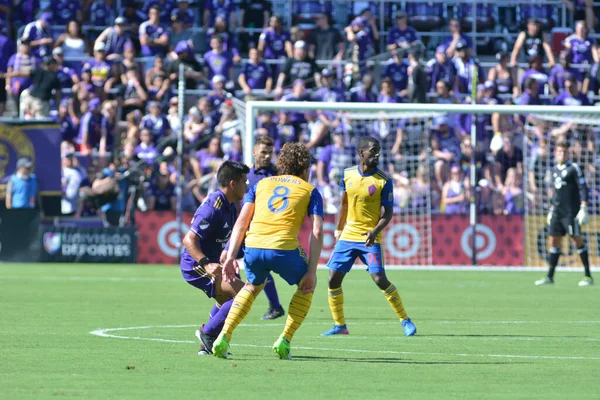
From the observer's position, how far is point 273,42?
30.8 meters

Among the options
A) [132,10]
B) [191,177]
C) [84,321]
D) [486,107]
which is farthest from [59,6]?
[84,321]

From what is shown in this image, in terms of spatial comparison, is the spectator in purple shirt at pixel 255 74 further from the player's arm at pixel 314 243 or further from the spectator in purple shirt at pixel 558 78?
the player's arm at pixel 314 243

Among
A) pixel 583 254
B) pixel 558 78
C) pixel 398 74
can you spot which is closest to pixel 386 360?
pixel 583 254

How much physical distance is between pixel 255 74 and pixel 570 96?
7693mm

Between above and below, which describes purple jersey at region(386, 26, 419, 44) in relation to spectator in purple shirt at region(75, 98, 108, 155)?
above

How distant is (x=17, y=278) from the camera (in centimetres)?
2175

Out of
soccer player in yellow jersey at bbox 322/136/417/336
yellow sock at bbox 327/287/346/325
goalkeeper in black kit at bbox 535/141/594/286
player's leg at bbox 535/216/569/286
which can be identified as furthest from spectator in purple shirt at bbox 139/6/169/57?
yellow sock at bbox 327/287/346/325

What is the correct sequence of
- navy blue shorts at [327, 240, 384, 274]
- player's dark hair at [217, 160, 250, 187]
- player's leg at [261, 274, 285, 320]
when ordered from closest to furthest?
player's dark hair at [217, 160, 250, 187] < navy blue shorts at [327, 240, 384, 274] < player's leg at [261, 274, 285, 320]

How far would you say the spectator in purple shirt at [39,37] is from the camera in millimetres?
30328

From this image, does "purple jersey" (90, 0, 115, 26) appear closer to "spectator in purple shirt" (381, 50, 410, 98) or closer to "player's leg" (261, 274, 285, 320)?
"spectator in purple shirt" (381, 50, 410, 98)

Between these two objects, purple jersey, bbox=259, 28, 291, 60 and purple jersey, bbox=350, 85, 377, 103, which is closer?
purple jersey, bbox=350, 85, 377, 103

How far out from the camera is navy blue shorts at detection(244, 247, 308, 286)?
9.87 m

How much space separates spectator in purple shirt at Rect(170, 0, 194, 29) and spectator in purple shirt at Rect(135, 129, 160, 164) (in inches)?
157

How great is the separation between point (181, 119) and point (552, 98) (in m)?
9.17
